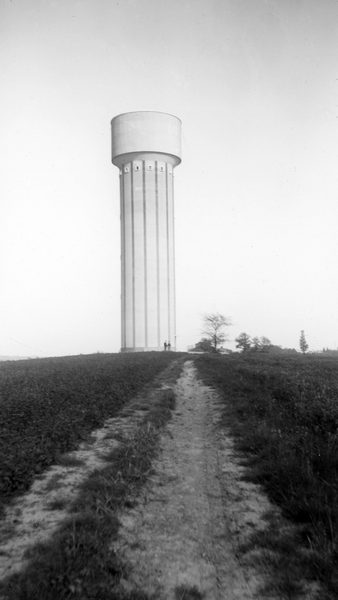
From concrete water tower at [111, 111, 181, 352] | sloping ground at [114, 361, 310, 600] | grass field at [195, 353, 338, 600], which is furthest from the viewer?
concrete water tower at [111, 111, 181, 352]

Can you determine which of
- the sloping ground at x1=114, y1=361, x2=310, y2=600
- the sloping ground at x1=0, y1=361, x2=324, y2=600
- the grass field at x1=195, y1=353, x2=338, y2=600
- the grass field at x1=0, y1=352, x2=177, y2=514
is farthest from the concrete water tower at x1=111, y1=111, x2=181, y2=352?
the sloping ground at x1=0, y1=361, x2=324, y2=600

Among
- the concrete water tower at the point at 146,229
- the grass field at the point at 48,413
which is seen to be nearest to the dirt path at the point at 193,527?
the grass field at the point at 48,413

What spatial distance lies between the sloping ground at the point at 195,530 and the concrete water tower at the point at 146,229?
2516 inches

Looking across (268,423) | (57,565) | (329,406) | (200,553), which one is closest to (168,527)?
(200,553)

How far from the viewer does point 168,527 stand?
6715mm

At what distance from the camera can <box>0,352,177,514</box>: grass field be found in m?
9.30

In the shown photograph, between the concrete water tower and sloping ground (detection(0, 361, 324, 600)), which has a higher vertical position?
the concrete water tower

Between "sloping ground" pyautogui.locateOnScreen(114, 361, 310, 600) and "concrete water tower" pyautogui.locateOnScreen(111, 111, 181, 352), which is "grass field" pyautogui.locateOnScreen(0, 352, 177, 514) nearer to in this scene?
"sloping ground" pyautogui.locateOnScreen(114, 361, 310, 600)

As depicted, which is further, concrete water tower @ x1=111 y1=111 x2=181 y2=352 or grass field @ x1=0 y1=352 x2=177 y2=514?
concrete water tower @ x1=111 y1=111 x2=181 y2=352

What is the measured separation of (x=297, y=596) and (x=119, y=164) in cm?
7912

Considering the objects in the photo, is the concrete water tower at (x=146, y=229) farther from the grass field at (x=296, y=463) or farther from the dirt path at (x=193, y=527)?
the dirt path at (x=193, y=527)

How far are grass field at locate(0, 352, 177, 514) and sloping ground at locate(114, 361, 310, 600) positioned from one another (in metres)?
2.53

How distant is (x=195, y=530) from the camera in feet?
21.7

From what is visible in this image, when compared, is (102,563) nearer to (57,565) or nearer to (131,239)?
(57,565)
